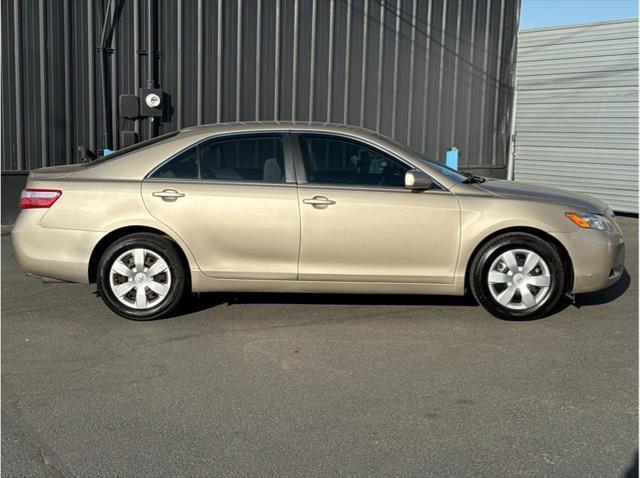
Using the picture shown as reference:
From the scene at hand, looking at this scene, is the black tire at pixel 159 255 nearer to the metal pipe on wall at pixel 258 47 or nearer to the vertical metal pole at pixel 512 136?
the metal pipe on wall at pixel 258 47

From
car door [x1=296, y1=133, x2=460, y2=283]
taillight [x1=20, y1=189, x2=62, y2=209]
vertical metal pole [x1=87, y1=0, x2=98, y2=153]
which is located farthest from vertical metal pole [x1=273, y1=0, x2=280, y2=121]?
taillight [x1=20, y1=189, x2=62, y2=209]

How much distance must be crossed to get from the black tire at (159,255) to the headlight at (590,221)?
314 cm

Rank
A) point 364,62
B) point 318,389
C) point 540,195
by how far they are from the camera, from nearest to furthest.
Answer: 1. point 318,389
2. point 540,195
3. point 364,62

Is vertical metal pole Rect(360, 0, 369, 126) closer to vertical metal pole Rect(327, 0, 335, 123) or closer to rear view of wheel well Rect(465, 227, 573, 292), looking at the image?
vertical metal pole Rect(327, 0, 335, 123)

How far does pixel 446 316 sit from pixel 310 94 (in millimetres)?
6490

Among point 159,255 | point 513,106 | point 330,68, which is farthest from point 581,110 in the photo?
point 159,255

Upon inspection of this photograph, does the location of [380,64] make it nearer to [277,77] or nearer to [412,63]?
[412,63]

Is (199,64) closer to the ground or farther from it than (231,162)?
farther from it

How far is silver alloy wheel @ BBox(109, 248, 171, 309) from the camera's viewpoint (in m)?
5.82

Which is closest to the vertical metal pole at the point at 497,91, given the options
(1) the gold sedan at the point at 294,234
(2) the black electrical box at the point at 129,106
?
(2) the black electrical box at the point at 129,106

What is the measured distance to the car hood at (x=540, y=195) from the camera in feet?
19.7

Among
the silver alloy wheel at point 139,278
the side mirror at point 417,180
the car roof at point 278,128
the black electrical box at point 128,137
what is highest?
the car roof at point 278,128

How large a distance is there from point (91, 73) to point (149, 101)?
884 mm

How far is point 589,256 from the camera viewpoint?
5.88m
